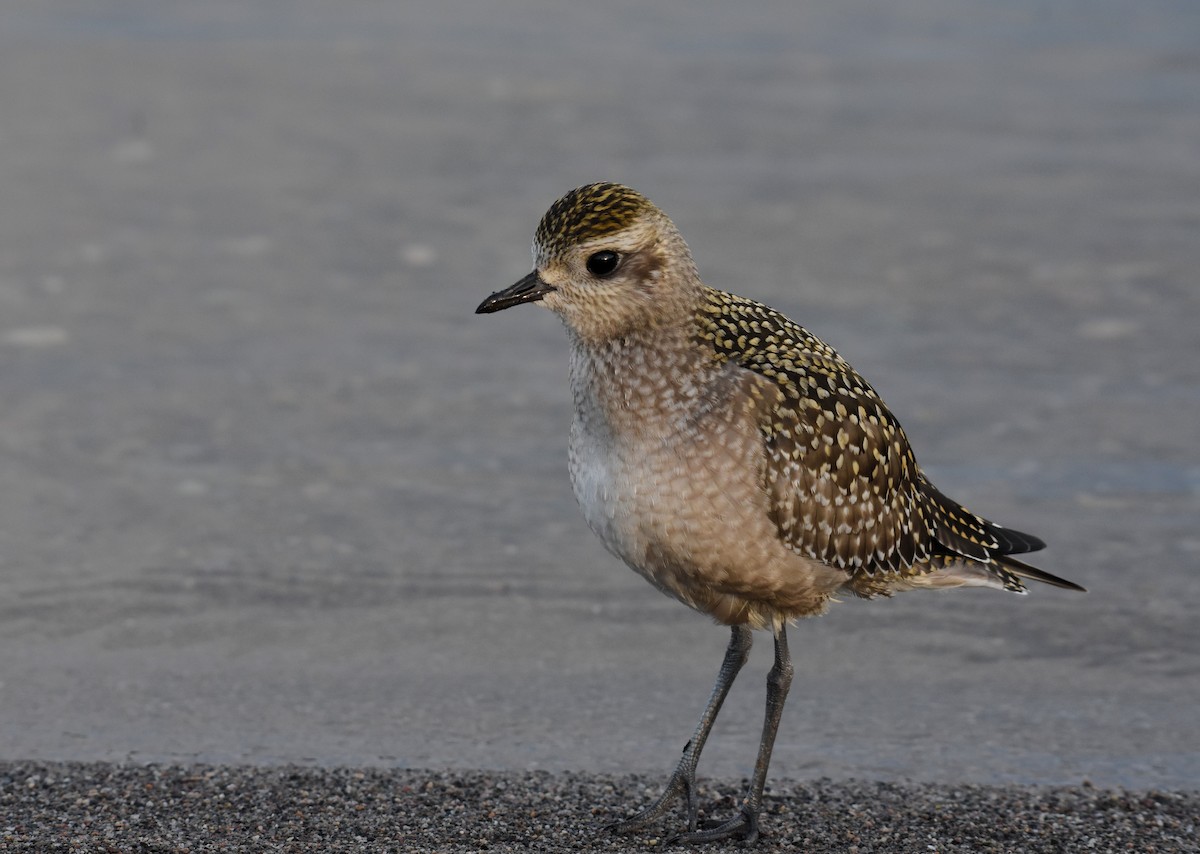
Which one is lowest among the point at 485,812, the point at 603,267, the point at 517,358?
the point at 485,812

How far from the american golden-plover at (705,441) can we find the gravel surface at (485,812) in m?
0.23

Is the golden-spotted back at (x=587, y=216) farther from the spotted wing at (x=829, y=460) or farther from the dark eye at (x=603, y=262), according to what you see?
the spotted wing at (x=829, y=460)

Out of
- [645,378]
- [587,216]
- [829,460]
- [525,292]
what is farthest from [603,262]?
[829,460]

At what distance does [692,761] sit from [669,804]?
0.55ft

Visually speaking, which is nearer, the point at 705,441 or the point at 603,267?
the point at 705,441

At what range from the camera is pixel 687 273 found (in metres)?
5.92

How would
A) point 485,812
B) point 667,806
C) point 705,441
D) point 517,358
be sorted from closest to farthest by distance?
1. point 705,441
2. point 485,812
3. point 667,806
4. point 517,358

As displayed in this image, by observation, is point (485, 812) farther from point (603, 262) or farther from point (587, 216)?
point (587, 216)

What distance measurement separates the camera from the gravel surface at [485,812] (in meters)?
5.66

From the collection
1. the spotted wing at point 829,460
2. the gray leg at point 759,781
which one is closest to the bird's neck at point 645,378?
the spotted wing at point 829,460

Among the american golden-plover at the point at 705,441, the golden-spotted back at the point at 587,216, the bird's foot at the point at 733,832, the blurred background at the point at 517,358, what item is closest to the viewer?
the american golden-plover at the point at 705,441

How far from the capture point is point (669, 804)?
19.9 ft

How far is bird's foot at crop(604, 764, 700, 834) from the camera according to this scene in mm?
5934

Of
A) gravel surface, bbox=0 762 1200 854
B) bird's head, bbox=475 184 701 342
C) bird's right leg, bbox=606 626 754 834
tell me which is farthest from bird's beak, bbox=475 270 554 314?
gravel surface, bbox=0 762 1200 854
